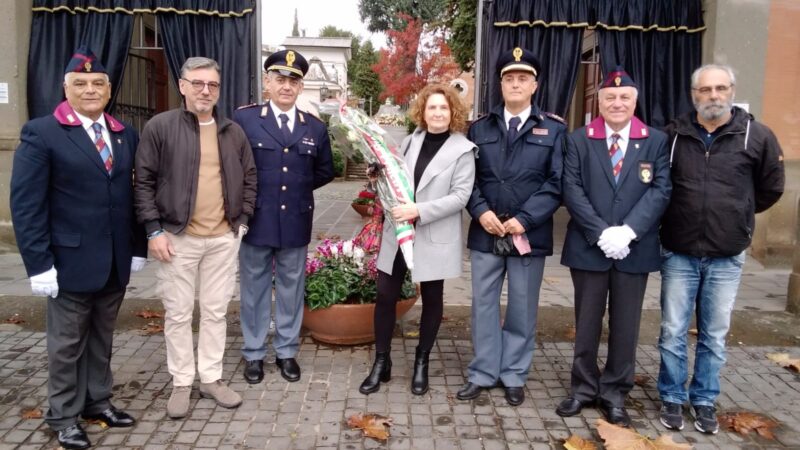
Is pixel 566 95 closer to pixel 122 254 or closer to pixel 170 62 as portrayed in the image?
pixel 170 62

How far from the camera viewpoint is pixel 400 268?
402 centimetres

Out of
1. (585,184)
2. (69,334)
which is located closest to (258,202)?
(69,334)

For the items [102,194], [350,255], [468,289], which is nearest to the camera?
[102,194]

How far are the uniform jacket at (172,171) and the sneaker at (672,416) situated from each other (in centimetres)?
272

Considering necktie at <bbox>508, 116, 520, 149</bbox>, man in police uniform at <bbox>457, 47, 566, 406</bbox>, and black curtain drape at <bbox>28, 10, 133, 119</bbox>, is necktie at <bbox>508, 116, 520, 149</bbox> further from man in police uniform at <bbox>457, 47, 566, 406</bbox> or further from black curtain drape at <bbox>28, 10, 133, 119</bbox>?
black curtain drape at <bbox>28, 10, 133, 119</bbox>

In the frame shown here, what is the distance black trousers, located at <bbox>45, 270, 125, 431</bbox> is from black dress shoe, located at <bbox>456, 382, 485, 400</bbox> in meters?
2.01

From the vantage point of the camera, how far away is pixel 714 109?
3.42 metres

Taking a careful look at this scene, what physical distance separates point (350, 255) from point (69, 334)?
2204 millimetres

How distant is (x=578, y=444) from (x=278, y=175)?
91.0 inches

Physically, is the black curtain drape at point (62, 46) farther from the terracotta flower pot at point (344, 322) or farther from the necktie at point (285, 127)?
the terracotta flower pot at point (344, 322)

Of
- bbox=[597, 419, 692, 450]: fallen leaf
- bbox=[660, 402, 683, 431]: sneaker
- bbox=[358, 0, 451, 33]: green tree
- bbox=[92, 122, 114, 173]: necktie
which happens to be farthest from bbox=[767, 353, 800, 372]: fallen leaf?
bbox=[358, 0, 451, 33]: green tree

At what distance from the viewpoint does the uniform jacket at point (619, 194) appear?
11.5ft

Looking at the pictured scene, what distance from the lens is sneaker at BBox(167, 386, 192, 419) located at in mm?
3654

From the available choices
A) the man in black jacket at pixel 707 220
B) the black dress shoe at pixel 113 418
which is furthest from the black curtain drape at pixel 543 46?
the black dress shoe at pixel 113 418
